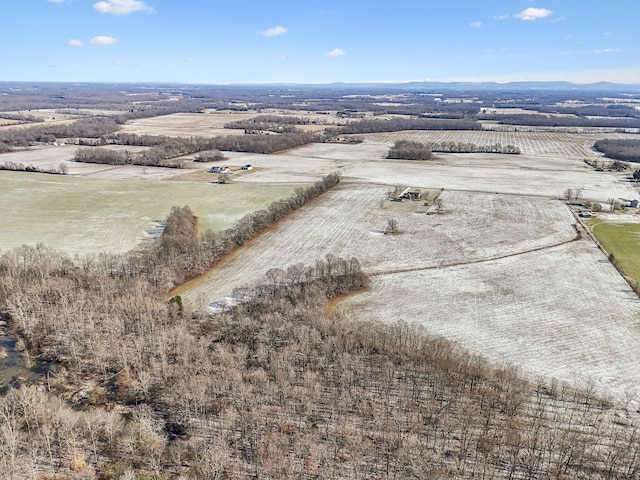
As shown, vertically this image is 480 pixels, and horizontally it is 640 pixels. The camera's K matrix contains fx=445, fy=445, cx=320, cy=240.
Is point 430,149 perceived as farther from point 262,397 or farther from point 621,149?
point 262,397

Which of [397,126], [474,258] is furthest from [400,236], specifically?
[397,126]

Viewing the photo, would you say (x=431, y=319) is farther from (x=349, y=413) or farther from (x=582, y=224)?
(x=582, y=224)

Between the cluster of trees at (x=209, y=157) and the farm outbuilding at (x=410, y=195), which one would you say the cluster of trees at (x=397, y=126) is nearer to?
the cluster of trees at (x=209, y=157)

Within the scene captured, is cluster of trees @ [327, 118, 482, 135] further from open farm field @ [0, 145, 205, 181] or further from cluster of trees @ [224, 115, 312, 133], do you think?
open farm field @ [0, 145, 205, 181]

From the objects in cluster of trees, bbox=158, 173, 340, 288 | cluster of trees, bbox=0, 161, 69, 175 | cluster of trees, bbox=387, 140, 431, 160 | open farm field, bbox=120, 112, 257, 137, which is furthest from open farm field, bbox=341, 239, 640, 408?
open farm field, bbox=120, 112, 257, 137

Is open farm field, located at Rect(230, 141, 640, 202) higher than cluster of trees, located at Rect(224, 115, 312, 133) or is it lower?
lower

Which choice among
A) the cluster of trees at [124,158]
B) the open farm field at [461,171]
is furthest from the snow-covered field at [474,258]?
the cluster of trees at [124,158]
